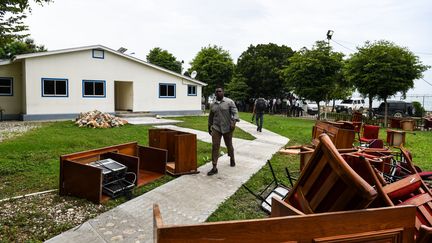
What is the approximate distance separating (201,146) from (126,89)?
13680 millimetres

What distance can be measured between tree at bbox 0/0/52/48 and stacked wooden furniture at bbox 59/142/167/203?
2.95 m

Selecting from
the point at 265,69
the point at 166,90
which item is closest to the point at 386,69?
the point at 166,90

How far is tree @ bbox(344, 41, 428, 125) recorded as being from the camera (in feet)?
63.0

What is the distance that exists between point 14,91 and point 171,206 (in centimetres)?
1747

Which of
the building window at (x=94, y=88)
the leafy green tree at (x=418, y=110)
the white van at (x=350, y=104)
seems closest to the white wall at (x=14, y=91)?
the building window at (x=94, y=88)

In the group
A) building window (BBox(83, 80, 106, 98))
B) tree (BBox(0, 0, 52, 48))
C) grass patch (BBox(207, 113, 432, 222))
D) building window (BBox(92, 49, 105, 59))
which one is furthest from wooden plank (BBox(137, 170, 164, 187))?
building window (BBox(92, 49, 105, 59))

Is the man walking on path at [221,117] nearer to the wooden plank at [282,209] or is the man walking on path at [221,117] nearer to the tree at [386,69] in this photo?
the wooden plank at [282,209]

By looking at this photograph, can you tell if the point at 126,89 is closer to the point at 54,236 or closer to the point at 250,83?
the point at 250,83

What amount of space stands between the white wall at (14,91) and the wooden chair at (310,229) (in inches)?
775

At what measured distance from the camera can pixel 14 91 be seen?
1830 centimetres

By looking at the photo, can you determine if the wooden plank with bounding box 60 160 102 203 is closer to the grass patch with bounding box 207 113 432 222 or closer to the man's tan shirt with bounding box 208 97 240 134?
the grass patch with bounding box 207 113 432 222

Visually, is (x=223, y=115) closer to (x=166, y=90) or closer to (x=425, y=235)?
(x=425, y=235)

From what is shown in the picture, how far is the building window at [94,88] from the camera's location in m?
19.2

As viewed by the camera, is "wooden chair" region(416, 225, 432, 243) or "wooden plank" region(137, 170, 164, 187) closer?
"wooden chair" region(416, 225, 432, 243)
